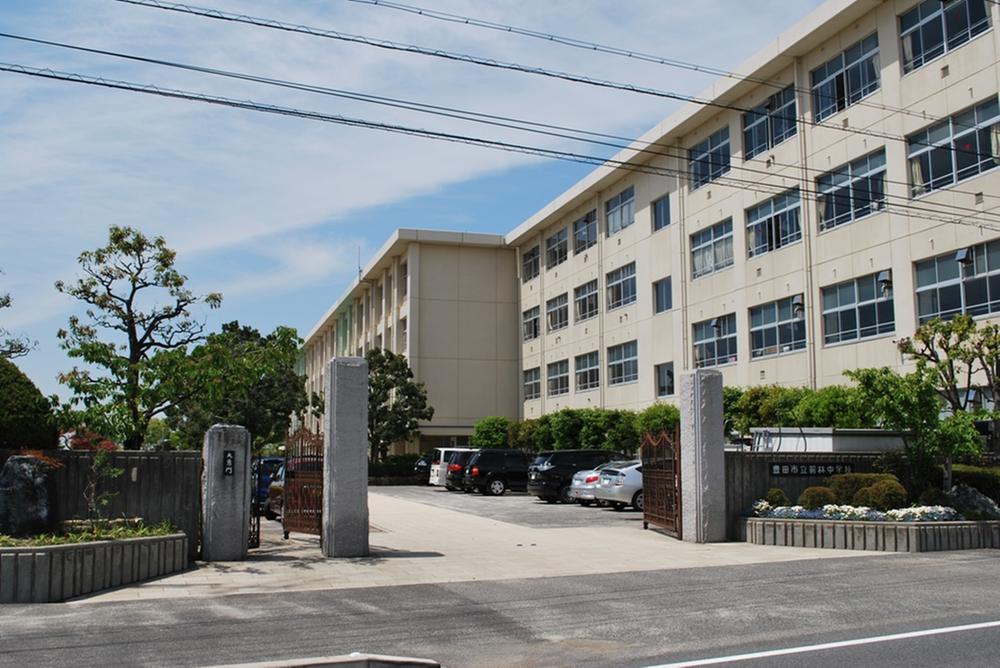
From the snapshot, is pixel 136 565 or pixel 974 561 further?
pixel 974 561

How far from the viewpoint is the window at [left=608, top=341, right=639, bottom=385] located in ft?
141

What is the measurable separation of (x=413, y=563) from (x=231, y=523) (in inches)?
114

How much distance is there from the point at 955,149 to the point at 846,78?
577 cm

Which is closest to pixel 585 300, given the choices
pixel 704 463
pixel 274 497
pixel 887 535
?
pixel 274 497

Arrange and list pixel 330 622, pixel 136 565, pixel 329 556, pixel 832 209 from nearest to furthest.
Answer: pixel 330 622
pixel 136 565
pixel 329 556
pixel 832 209

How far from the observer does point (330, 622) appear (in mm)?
9742

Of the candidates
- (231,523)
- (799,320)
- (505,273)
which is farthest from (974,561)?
(505,273)

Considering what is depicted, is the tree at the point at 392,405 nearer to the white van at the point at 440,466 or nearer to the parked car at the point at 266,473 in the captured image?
the white van at the point at 440,466

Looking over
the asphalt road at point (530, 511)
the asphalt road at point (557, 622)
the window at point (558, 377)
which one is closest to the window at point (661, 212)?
the window at point (558, 377)

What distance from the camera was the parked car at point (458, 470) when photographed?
3623cm

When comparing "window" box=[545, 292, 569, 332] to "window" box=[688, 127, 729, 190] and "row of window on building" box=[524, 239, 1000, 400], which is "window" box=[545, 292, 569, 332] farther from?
"window" box=[688, 127, 729, 190]

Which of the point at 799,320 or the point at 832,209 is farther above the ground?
the point at 832,209

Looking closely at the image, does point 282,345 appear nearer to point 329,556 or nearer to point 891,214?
point 329,556

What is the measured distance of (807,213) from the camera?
3058 cm
